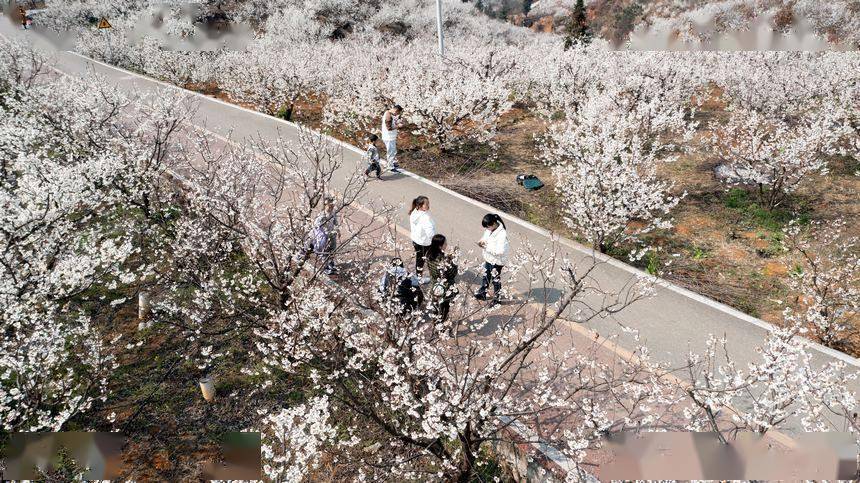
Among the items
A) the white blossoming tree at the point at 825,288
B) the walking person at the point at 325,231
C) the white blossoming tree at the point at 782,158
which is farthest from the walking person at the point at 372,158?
the white blossoming tree at the point at 825,288

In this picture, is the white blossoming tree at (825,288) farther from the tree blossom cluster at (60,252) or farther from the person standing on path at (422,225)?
the tree blossom cluster at (60,252)

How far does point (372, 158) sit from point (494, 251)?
20.7ft

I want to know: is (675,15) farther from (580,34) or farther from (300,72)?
(300,72)

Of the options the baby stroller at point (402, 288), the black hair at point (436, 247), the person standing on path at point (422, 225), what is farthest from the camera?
the person standing on path at point (422, 225)

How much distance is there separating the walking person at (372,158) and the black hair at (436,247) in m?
5.24

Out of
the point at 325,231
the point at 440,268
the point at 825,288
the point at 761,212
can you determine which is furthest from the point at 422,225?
the point at 761,212

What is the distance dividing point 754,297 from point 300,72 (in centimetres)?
1788

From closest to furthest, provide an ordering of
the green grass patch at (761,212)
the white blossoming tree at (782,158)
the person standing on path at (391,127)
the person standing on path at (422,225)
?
1. the person standing on path at (422,225)
2. the white blossoming tree at (782,158)
3. the green grass patch at (761,212)
4. the person standing on path at (391,127)

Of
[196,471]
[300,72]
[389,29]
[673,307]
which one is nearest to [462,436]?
[196,471]

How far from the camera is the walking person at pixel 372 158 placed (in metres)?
12.3

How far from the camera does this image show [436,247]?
7.49m

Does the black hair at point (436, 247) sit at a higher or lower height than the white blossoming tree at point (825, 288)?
higher

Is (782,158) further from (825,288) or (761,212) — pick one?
(825,288)

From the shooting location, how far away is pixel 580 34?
3794 cm
